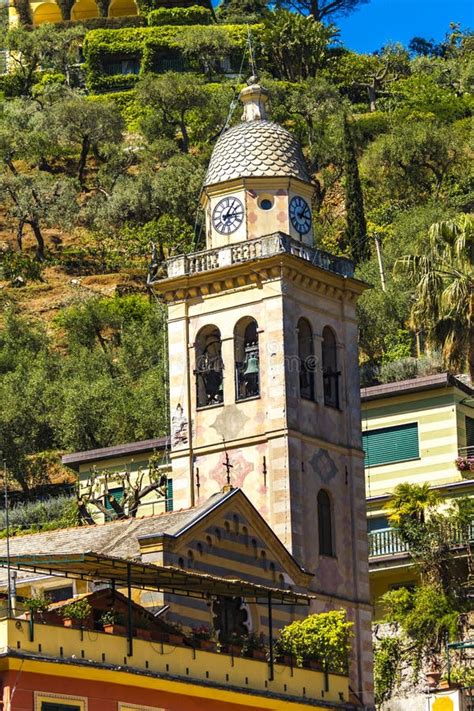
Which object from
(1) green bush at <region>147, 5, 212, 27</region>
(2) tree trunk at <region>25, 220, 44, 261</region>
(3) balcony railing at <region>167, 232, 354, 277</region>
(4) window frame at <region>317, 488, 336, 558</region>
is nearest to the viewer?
(4) window frame at <region>317, 488, 336, 558</region>

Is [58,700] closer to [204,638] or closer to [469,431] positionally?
[204,638]

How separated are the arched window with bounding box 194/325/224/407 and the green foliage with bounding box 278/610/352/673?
11585 millimetres

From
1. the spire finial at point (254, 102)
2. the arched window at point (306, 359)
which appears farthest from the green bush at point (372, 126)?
the arched window at point (306, 359)

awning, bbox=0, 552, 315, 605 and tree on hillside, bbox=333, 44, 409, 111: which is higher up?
tree on hillside, bbox=333, 44, 409, 111

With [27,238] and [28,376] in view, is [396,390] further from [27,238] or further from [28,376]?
[27,238]

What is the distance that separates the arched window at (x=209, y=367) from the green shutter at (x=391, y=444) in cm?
1335

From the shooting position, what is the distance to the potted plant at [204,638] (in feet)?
166

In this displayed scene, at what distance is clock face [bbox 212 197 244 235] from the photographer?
6662cm

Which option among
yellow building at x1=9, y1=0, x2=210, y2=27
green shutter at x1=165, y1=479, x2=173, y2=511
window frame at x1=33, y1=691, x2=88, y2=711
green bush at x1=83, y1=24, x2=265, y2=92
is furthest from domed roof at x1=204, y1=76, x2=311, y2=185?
yellow building at x1=9, y1=0, x2=210, y2=27

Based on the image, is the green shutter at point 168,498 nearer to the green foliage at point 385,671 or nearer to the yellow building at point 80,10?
the green foliage at point 385,671

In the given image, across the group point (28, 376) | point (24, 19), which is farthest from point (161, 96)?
point (28, 376)

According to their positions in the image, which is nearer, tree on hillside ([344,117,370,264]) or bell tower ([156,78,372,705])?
bell tower ([156,78,372,705])

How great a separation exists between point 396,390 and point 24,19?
105492mm

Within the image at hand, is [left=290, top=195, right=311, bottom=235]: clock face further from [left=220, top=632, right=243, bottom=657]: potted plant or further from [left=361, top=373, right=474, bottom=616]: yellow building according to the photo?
[left=220, top=632, right=243, bottom=657]: potted plant
